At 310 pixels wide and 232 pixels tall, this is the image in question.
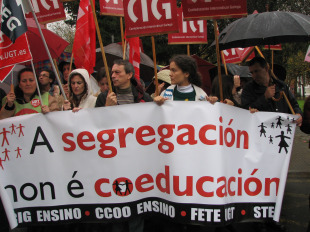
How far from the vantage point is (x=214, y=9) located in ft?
10.5

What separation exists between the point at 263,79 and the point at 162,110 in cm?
133

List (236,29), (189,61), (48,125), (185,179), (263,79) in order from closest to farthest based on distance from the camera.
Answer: (185,179) < (48,125) < (189,61) < (263,79) < (236,29)

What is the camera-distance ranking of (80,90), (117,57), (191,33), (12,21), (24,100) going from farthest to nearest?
(117,57), (191,33), (80,90), (24,100), (12,21)

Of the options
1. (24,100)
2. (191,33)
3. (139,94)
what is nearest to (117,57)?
(191,33)

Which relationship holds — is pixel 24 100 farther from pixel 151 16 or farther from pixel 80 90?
pixel 151 16

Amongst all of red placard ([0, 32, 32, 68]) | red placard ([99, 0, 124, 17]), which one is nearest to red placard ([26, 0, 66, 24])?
red placard ([99, 0, 124, 17])

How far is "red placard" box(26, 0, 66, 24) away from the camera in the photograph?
4.75 meters

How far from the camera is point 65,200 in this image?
300cm

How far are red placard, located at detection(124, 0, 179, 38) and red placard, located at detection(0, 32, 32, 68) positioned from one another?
3.07ft

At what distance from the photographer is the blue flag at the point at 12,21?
3160 mm

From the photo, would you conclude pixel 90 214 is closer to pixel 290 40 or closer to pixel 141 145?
pixel 141 145

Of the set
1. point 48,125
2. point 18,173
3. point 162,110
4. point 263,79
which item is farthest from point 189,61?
point 18,173

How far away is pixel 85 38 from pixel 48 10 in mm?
832

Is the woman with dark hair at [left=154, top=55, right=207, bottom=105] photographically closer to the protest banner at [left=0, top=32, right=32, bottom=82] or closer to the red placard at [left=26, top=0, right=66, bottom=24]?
the protest banner at [left=0, top=32, right=32, bottom=82]
